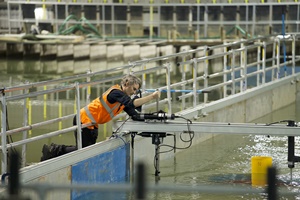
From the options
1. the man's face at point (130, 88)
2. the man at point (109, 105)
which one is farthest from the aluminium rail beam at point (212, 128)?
the man's face at point (130, 88)

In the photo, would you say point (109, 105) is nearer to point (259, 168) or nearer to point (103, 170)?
point (103, 170)

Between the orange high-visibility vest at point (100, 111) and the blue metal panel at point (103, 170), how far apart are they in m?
0.45

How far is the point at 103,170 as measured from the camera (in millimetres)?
10883

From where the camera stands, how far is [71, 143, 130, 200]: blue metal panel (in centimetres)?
1027

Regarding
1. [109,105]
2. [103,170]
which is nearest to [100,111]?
[109,105]

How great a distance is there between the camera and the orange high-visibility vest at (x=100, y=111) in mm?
10836

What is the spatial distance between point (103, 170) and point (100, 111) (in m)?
0.74

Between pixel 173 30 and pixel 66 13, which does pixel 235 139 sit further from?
pixel 66 13

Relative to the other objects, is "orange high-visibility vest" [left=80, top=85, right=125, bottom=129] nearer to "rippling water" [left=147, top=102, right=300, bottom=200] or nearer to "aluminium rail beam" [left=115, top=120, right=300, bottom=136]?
"aluminium rail beam" [left=115, top=120, right=300, bottom=136]

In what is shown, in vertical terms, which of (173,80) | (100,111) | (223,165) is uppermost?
(100,111)

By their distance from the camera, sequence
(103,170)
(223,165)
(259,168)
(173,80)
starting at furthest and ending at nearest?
(173,80) → (223,165) → (259,168) → (103,170)

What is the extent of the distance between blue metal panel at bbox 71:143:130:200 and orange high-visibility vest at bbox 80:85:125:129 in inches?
17.5

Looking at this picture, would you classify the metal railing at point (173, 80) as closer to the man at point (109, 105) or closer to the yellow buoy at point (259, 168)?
the man at point (109, 105)

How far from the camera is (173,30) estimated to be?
41531 millimetres
